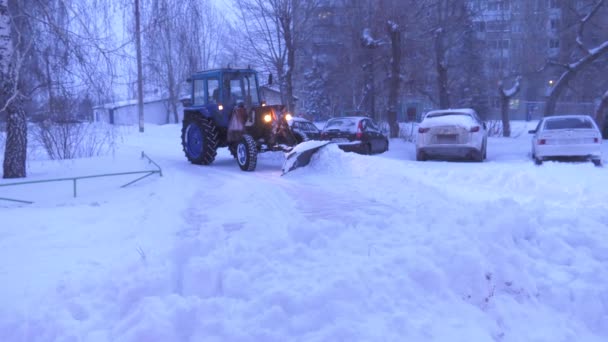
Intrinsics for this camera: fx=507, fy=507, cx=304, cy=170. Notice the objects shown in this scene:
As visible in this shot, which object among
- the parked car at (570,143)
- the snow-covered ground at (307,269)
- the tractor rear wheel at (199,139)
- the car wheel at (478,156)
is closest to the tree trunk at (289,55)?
the tractor rear wheel at (199,139)


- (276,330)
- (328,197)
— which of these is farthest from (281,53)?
(276,330)

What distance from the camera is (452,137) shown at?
14102mm

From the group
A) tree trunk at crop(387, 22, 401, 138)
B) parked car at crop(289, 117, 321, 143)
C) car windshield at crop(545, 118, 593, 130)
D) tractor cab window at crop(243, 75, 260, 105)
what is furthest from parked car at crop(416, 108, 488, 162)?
tree trunk at crop(387, 22, 401, 138)

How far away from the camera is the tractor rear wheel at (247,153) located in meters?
12.1

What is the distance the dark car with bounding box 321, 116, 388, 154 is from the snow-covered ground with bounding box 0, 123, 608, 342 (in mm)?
8201

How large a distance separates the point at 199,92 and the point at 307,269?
33.6 ft

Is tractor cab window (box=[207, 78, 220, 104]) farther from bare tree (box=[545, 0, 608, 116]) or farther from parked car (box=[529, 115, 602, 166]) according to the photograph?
bare tree (box=[545, 0, 608, 116])

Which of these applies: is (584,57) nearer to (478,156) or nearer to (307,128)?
(478,156)

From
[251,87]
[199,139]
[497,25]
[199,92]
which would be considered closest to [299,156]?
[251,87]

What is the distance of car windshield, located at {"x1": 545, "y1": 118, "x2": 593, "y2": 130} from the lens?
1360 centimetres

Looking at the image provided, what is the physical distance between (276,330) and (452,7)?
25.2 m

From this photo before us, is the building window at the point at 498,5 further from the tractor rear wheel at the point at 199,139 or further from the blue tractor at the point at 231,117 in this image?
the tractor rear wheel at the point at 199,139

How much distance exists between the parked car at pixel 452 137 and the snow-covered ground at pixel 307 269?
19.1ft

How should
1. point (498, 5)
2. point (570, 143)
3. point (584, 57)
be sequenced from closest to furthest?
point (570, 143)
point (584, 57)
point (498, 5)
